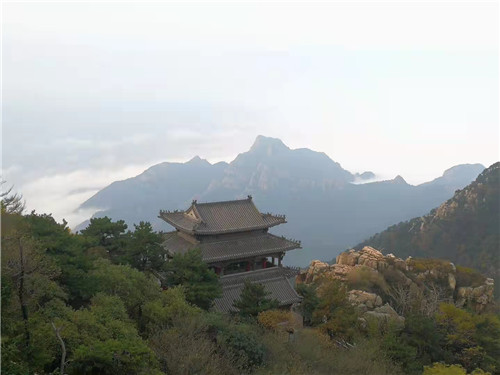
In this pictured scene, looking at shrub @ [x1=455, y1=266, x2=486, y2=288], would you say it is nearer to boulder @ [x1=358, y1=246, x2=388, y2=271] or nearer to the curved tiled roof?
boulder @ [x1=358, y1=246, x2=388, y2=271]

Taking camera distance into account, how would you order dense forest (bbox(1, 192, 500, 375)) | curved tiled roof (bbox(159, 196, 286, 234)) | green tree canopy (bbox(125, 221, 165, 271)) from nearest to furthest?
dense forest (bbox(1, 192, 500, 375)), green tree canopy (bbox(125, 221, 165, 271)), curved tiled roof (bbox(159, 196, 286, 234))

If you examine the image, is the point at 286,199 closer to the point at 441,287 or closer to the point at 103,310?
the point at 441,287

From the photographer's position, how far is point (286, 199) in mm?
183500

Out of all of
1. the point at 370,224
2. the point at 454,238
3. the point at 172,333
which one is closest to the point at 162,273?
the point at 172,333

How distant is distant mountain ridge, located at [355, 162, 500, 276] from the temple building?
3909 centimetres

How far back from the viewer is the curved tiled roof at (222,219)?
2375 centimetres

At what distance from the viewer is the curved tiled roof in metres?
23.8

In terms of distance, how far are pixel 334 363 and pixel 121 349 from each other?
28.4 ft

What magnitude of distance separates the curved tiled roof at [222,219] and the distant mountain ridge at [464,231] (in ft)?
131

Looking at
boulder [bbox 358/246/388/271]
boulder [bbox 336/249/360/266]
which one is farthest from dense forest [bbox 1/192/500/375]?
boulder [bbox 336/249/360/266]

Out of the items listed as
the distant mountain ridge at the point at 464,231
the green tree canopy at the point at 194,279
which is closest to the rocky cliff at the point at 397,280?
the green tree canopy at the point at 194,279

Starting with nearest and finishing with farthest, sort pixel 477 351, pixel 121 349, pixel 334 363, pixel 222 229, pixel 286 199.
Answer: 1. pixel 121 349
2. pixel 334 363
3. pixel 477 351
4. pixel 222 229
5. pixel 286 199

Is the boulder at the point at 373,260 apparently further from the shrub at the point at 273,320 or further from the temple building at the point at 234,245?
the shrub at the point at 273,320

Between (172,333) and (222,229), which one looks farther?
(222,229)
